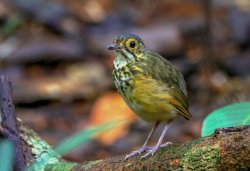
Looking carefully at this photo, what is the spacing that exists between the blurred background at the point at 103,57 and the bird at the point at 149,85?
2.78 meters

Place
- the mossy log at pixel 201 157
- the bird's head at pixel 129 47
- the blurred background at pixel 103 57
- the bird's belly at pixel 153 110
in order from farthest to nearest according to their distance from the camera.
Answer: the blurred background at pixel 103 57 < the bird's head at pixel 129 47 < the bird's belly at pixel 153 110 < the mossy log at pixel 201 157

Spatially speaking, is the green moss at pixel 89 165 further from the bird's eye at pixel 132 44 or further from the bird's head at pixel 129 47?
the bird's eye at pixel 132 44

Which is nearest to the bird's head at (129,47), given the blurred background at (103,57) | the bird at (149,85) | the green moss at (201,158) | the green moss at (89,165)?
the bird at (149,85)

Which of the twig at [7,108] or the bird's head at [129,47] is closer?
the twig at [7,108]

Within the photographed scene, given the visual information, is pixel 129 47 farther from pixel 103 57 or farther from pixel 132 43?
pixel 103 57

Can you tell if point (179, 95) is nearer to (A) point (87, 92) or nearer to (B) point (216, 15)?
(A) point (87, 92)

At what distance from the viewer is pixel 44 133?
7.39 meters

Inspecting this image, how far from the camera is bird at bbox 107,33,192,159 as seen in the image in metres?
3.75

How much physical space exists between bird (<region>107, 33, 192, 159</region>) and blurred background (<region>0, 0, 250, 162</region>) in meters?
2.78

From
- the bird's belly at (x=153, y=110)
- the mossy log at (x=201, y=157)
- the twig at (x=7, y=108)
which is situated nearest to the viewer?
the mossy log at (x=201, y=157)

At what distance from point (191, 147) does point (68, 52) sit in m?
6.22

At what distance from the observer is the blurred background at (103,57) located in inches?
294

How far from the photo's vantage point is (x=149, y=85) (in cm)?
375

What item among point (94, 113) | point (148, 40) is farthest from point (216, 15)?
point (94, 113)
